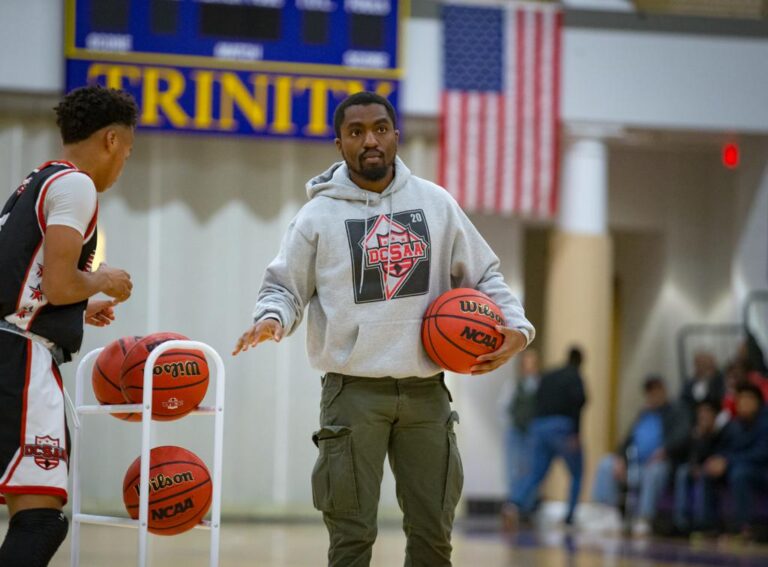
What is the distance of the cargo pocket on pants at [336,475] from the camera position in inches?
159

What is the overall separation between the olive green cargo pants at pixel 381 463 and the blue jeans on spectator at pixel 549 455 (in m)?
7.81

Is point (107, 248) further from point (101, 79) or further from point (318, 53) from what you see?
point (318, 53)

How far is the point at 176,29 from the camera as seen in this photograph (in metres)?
11.4

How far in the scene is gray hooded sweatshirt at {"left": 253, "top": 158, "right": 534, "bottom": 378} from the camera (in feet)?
13.5

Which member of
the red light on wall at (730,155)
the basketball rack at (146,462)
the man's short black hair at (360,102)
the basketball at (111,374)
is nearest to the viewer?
the basketball rack at (146,462)

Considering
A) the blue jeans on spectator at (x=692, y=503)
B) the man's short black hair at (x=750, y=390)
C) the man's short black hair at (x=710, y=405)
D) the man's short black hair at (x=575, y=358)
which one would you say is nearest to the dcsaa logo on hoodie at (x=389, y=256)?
the man's short black hair at (x=750, y=390)

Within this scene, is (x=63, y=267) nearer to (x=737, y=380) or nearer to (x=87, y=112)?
(x=87, y=112)

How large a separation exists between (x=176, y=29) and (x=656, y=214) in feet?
22.6

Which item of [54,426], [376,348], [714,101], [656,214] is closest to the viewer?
[54,426]

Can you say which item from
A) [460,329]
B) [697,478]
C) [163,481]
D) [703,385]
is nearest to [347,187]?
[460,329]

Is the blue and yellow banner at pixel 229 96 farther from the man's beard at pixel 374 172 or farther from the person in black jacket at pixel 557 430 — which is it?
the man's beard at pixel 374 172

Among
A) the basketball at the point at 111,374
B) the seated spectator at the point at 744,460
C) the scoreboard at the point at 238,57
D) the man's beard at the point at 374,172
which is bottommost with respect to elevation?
the seated spectator at the point at 744,460

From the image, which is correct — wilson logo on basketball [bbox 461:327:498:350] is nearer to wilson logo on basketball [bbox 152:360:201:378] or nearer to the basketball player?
wilson logo on basketball [bbox 152:360:201:378]

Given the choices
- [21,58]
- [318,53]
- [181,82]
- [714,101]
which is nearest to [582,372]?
[714,101]
